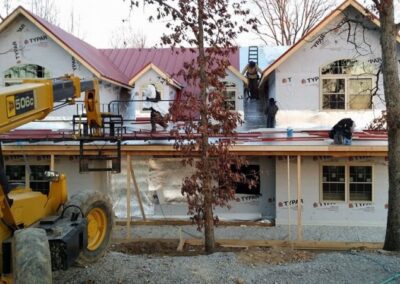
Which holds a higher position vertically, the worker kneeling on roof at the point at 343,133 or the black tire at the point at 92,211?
the worker kneeling on roof at the point at 343,133

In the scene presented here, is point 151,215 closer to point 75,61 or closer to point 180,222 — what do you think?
point 180,222

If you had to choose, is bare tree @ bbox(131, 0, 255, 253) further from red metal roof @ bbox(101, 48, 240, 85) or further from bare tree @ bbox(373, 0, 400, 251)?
red metal roof @ bbox(101, 48, 240, 85)

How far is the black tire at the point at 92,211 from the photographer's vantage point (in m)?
7.16

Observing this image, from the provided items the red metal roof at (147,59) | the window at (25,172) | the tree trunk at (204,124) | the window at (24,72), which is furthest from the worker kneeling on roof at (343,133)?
the window at (24,72)

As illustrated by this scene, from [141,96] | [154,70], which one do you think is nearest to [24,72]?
[141,96]

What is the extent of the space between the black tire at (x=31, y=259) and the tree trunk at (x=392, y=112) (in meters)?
7.56

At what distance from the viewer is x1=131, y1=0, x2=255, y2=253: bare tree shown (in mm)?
11281

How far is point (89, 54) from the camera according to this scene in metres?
19.6

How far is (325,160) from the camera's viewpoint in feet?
54.2

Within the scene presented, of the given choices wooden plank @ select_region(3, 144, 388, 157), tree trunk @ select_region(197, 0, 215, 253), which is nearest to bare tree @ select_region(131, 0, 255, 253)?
tree trunk @ select_region(197, 0, 215, 253)

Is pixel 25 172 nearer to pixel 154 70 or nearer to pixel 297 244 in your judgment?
pixel 154 70

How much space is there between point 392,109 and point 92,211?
6480 mm

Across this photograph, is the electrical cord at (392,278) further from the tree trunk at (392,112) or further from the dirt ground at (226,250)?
the tree trunk at (392,112)

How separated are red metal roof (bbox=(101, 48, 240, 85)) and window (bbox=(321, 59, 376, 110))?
5437 mm
